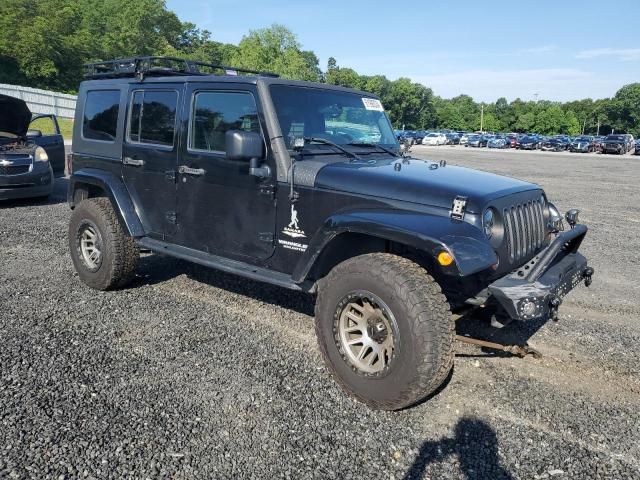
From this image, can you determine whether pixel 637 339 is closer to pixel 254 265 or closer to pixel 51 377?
pixel 254 265

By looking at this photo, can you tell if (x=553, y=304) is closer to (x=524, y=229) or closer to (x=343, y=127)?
(x=524, y=229)

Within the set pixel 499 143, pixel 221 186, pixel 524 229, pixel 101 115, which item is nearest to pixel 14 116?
pixel 101 115

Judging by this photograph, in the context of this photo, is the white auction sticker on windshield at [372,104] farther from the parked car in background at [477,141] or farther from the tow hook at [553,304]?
the parked car in background at [477,141]

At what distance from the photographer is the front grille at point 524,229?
3.50m

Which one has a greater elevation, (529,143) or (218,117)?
(529,143)

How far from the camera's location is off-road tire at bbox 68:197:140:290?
5.07 m

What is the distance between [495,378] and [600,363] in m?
0.93

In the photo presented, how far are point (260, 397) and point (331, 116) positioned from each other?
7.54ft

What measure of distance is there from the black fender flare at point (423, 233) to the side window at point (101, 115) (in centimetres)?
284

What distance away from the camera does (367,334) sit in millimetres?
3381

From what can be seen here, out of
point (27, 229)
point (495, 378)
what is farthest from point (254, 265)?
point (27, 229)

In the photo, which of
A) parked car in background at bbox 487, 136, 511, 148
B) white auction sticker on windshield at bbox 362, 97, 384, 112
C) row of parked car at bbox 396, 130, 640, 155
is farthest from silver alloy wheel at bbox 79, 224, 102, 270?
parked car in background at bbox 487, 136, 511, 148

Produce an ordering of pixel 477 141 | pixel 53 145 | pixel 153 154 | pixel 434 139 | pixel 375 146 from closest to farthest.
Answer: pixel 375 146 → pixel 153 154 → pixel 53 145 → pixel 477 141 → pixel 434 139

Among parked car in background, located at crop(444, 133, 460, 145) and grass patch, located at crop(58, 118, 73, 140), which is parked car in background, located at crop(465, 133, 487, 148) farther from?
grass patch, located at crop(58, 118, 73, 140)
